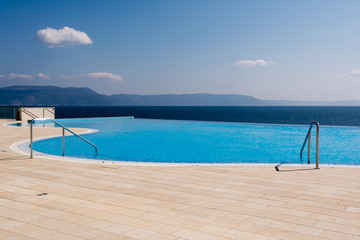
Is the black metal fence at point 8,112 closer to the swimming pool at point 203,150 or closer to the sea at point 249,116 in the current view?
the swimming pool at point 203,150

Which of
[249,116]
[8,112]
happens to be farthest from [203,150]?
[249,116]

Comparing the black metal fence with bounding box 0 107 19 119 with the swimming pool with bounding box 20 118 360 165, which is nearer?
the swimming pool with bounding box 20 118 360 165

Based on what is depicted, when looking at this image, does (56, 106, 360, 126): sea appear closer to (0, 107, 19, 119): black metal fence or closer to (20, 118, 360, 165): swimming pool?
(20, 118, 360, 165): swimming pool

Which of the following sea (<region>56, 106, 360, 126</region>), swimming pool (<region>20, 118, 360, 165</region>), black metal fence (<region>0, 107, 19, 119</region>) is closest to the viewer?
swimming pool (<region>20, 118, 360, 165</region>)

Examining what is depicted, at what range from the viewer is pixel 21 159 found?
7355 millimetres

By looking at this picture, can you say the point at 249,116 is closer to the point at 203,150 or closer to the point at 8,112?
the point at 8,112

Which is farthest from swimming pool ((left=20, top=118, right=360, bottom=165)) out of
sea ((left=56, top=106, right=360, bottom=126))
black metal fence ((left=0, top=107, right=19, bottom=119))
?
sea ((left=56, top=106, right=360, bottom=126))

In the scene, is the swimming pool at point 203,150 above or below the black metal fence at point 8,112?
below

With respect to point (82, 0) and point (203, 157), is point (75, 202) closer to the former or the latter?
point (203, 157)

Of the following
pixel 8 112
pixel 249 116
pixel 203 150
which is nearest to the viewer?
pixel 203 150

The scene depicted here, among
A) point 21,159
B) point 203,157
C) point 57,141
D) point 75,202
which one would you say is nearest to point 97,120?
point 57,141

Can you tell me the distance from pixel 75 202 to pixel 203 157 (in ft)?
22.1

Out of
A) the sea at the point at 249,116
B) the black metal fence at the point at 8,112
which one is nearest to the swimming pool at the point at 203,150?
the black metal fence at the point at 8,112

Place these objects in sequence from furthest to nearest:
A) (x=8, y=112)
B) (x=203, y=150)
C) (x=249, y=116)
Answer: (x=249, y=116) < (x=8, y=112) < (x=203, y=150)
